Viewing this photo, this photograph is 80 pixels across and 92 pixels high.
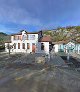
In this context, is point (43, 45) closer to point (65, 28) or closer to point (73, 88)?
point (73, 88)

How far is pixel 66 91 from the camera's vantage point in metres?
12.9

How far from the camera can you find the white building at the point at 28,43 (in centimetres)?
5010


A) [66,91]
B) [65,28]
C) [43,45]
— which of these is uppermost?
[65,28]

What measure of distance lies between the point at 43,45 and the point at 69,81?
35.9 metres

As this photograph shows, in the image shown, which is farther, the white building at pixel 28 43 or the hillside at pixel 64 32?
the hillside at pixel 64 32

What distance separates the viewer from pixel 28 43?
50.4 metres

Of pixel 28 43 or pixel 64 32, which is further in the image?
pixel 64 32

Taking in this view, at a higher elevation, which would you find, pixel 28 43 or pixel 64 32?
pixel 64 32

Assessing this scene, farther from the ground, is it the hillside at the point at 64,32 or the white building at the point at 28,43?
the hillside at the point at 64,32

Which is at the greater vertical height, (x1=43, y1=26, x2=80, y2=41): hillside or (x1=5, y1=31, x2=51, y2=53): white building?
(x1=43, y1=26, x2=80, y2=41): hillside

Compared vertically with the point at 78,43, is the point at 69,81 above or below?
below

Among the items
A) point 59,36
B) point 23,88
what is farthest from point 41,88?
point 59,36

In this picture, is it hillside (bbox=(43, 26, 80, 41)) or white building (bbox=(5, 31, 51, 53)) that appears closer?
white building (bbox=(5, 31, 51, 53))

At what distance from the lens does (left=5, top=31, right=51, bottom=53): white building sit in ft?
164
